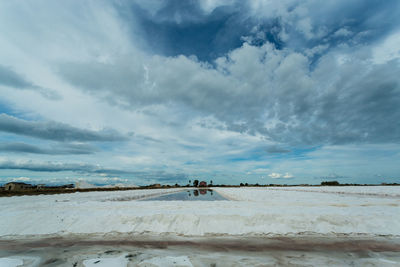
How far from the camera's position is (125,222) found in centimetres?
1038

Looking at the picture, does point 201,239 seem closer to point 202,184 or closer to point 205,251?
point 205,251

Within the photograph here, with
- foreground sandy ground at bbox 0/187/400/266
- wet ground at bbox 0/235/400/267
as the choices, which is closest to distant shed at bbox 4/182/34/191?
foreground sandy ground at bbox 0/187/400/266

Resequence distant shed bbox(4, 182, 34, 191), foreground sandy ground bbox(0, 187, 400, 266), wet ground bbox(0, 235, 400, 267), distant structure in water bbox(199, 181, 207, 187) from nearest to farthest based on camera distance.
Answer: wet ground bbox(0, 235, 400, 267) → foreground sandy ground bbox(0, 187, 400, 266) → distant shed bbox(4, 182, 34, 191) → distant structure in water bbox(199, 181, 207, 187)

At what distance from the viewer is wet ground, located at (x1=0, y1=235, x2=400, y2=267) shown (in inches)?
234

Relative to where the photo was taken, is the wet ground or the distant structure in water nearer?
the wet ground

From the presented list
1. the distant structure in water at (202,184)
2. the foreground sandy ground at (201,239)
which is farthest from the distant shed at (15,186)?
the distant structure in water at (202,184)

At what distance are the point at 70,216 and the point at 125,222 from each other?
368cm

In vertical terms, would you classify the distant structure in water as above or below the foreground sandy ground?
below

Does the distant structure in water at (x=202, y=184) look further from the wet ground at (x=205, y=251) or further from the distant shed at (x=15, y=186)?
the wet ground at (x=205, y=251)

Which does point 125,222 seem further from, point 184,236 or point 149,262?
point 149,262

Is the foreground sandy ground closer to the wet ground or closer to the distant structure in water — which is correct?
the wet ground

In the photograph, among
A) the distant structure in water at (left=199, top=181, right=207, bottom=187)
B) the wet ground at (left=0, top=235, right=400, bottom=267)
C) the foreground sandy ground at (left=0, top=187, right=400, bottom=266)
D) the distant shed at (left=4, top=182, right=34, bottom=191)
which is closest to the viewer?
the wet ground at (left=0, top=235, right=400, bottom=267)

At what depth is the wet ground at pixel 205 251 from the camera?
5.94 m

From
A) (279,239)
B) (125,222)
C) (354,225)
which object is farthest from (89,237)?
(354,225)
